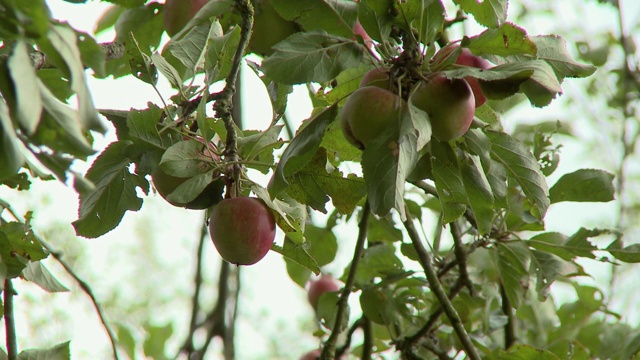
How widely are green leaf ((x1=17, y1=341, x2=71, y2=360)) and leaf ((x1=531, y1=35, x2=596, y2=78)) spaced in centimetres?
103

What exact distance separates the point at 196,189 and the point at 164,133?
14 centimetres

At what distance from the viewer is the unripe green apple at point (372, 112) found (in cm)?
99

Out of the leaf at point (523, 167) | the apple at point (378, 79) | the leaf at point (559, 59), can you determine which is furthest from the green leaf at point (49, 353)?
the leaf at point (559, 59)

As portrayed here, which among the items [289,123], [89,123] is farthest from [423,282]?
[89,123]

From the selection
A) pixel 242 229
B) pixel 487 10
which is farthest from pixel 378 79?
pixel 242 229

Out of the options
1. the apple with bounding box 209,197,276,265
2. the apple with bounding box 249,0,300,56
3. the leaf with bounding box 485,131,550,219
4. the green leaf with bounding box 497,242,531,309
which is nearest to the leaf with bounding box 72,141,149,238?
the apple with bounding box 209,197,276,265

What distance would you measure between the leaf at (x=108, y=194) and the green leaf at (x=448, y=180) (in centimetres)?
52

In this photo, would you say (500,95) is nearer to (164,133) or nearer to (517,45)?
(517,45)

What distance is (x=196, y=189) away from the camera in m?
1.14

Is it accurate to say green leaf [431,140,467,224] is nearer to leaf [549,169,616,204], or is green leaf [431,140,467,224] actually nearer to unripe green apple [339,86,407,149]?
unripe green apple [339,86,407,149]

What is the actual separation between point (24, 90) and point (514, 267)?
4.06 ft

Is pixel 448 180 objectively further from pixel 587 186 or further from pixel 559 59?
pixel 587 186

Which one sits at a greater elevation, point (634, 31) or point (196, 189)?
point (634, 31)

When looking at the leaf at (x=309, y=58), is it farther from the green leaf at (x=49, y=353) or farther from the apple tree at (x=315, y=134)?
the green leaf at (x=49, y=353)
